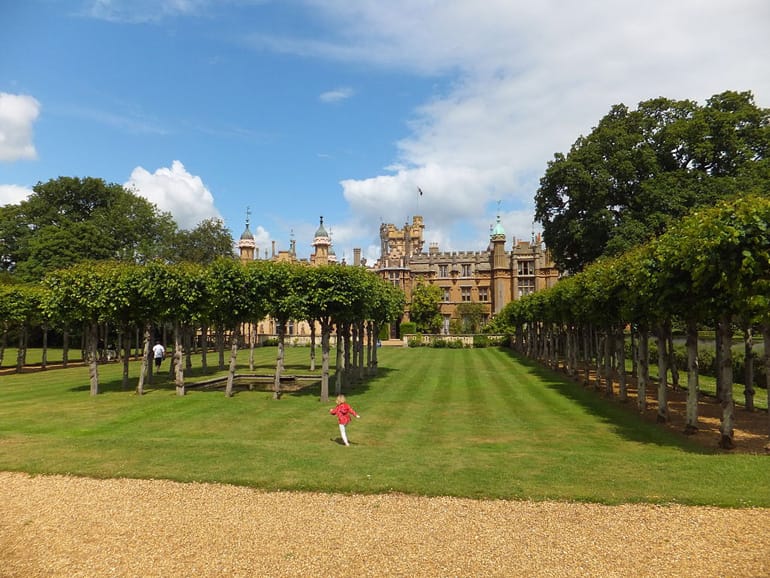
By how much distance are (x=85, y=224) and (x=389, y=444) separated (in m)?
50.2

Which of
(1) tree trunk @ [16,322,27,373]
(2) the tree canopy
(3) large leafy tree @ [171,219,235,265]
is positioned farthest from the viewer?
(3) large leafy tree @ [171,219,235,265]

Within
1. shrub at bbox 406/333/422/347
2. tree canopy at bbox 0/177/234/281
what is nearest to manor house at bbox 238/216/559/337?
shrub at bbox 406/333/422/347

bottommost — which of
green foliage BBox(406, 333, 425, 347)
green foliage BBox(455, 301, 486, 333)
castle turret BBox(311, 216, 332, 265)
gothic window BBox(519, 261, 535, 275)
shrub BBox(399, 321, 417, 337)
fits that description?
green foliage BBox(406, 333, 425, 347)

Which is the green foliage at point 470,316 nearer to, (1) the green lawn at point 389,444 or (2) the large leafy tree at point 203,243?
(2) the large leafy tree at point 203,243

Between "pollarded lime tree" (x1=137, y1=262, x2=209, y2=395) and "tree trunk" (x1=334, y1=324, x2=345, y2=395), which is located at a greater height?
"pollarded lime tree" (x1=137, y1=262, x2=209, y2=395)

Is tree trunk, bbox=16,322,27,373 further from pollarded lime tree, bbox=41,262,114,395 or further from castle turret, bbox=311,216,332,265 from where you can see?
castle turret, bbox=311,216,332,265

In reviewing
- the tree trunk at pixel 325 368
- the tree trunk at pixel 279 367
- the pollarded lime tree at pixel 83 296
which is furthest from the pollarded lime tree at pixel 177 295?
the tree trunk at pixel 325 368

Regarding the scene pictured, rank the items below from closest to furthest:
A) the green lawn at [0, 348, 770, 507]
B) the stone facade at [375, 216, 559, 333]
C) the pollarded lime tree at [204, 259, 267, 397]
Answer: the green lawn at [0, 348, 770, 507]
the pollarded lime tree at [204, 259, 267, 397]
the stone facade at [375, 216, 559, 333]

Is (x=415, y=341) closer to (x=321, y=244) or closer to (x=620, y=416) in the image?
(x=321, y=244)

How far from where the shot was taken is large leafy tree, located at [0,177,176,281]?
171 feet

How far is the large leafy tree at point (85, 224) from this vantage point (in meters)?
52.1

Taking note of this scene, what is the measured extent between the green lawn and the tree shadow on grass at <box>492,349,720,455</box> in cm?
8

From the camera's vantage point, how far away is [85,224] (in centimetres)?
5266

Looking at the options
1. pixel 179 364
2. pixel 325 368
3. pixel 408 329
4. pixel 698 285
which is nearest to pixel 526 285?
pixel 408 329
